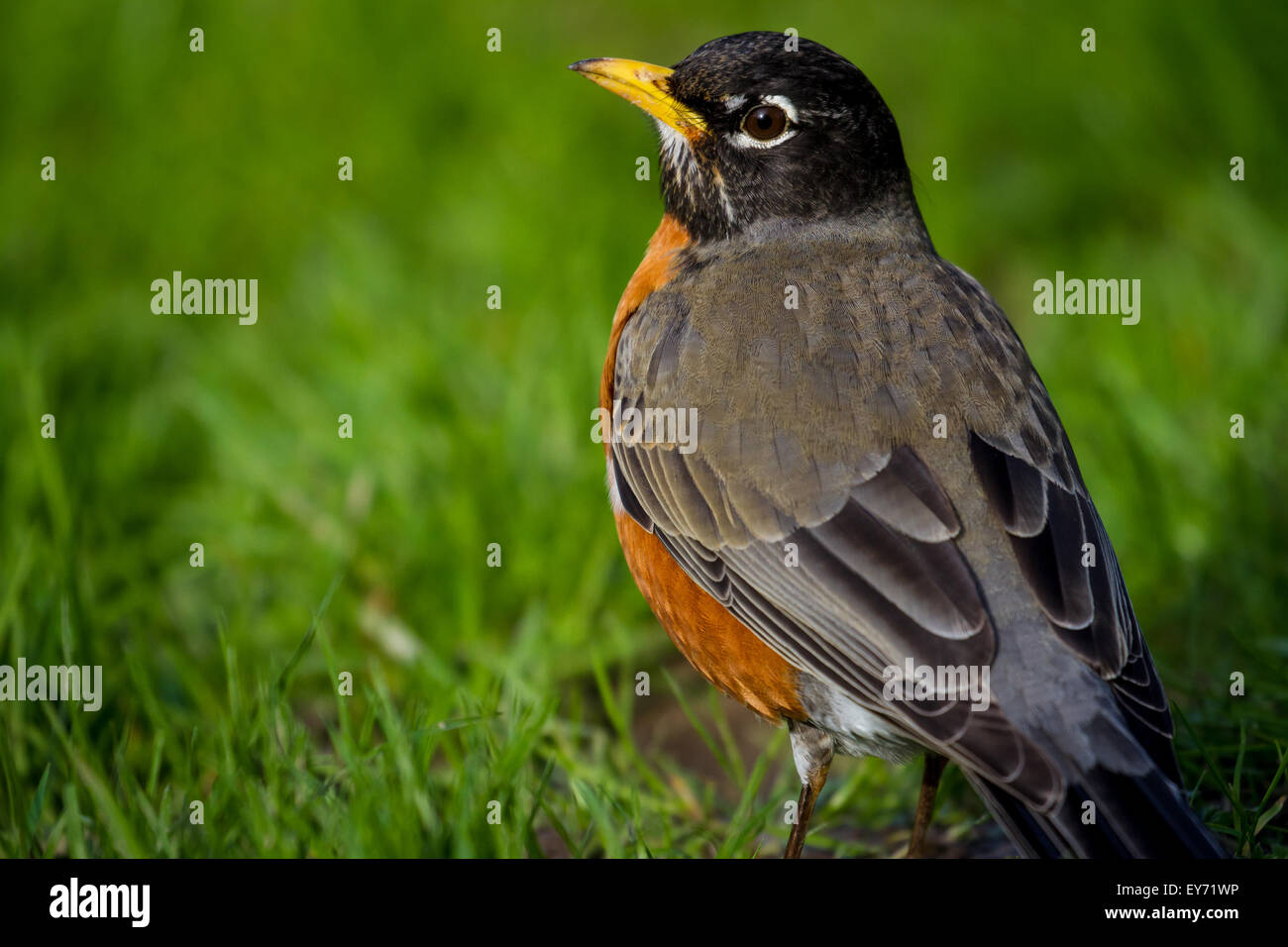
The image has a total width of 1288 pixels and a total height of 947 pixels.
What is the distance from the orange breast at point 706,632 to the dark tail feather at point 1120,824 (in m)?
0.80

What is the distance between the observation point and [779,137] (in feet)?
14.9

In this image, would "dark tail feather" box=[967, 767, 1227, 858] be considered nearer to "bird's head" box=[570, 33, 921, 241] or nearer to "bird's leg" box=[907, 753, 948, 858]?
"bird's leg" box=[907, 753, 948, 858]

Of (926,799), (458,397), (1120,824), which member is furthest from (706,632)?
(458,397)

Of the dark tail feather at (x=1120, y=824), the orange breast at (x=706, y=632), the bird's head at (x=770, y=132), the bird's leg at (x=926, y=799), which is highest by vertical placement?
the bird's head at (x=770, y=132)

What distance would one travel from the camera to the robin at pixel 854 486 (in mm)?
3324

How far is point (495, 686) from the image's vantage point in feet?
14.1

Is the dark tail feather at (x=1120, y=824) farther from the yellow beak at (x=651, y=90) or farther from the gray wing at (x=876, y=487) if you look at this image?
the yellow beak at (x=651, y=90)

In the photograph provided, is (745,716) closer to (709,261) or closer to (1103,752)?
(709,261)

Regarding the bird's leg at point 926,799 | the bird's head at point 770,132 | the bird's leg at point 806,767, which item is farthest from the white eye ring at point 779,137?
the bird's leg at point 926,799

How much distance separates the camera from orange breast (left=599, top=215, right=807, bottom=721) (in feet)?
12.5

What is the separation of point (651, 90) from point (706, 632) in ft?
6.22

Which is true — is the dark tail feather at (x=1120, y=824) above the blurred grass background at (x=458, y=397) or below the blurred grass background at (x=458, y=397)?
below

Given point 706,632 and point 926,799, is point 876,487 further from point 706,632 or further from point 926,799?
point 926,799

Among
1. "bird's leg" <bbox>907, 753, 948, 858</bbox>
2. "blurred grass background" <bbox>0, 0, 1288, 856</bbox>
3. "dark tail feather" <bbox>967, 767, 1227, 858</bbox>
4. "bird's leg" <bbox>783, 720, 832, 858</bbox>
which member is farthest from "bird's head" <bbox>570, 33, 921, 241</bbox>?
"dark tail feather" <bbox>967, 767, 1227, 858</bbox>
